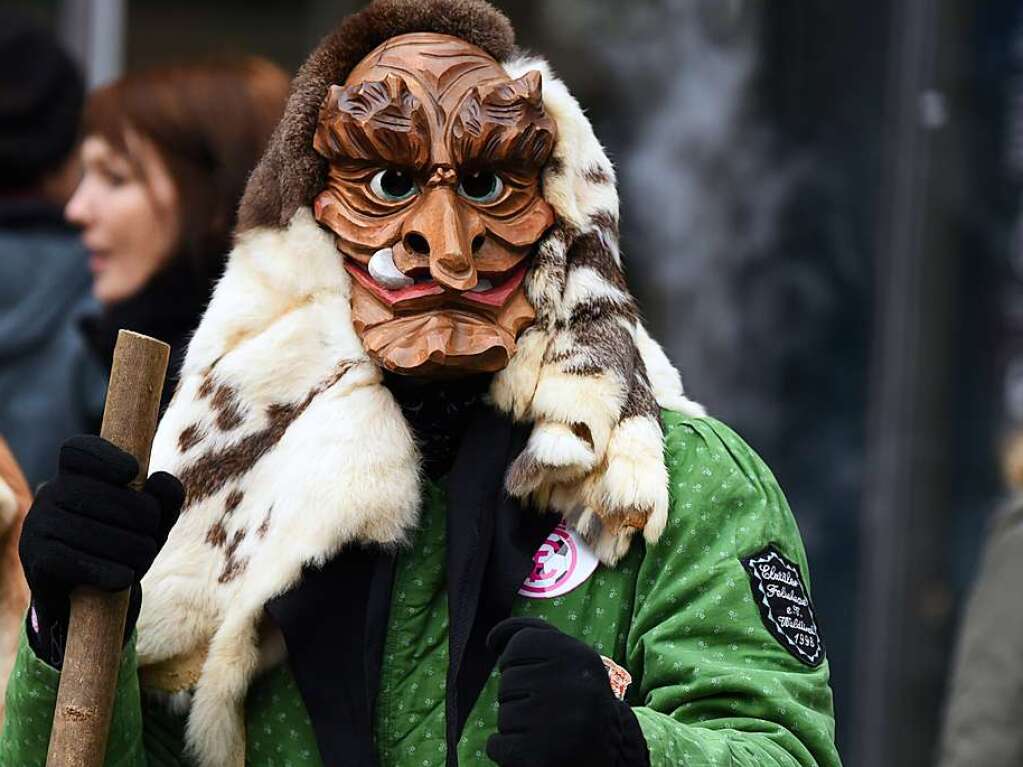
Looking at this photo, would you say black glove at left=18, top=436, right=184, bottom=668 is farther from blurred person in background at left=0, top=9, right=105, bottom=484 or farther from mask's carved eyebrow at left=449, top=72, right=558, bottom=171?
blurred person in background at left=0, top=9, right=105, bottom=484

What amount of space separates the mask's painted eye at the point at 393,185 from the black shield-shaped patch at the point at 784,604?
2.46 feet

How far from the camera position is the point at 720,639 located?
2.79 meters

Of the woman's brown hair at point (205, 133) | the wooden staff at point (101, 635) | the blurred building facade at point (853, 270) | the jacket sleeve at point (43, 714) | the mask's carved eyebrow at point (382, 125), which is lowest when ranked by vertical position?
the blurred building facade at point (853, 270)

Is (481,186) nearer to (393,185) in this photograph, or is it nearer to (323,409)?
(393,185)

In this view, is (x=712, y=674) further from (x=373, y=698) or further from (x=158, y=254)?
(x=158, y=254)

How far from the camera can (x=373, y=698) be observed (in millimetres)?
2869

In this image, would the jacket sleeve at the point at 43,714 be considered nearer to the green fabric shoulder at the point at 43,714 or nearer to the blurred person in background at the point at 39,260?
the green fabric shoulder at the point at 43,714

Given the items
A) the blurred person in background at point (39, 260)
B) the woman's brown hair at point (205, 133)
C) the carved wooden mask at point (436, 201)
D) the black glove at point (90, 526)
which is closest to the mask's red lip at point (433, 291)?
the carved wooden mask at point (436, 201)

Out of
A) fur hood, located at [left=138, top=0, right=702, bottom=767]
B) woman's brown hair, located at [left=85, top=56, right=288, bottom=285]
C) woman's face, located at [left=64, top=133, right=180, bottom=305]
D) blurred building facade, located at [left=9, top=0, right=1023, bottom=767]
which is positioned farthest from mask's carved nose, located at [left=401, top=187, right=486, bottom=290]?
blurred building facade, located at [left=9, top=0, right=1023, bottom=767]

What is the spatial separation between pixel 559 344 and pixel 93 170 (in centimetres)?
207

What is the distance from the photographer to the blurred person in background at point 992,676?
4.33 meters

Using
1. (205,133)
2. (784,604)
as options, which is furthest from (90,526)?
(205,133)

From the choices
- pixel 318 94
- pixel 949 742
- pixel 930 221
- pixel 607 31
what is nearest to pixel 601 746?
pixel 318 94

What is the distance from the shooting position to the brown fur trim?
9.99 ft
